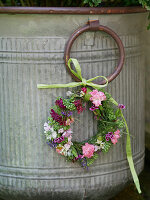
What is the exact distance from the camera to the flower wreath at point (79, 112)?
158 centimetres

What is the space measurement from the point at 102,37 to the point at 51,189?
2.36 feet

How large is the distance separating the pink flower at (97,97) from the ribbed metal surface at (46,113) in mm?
105

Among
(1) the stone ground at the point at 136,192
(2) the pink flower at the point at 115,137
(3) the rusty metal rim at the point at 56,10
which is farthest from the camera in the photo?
(1) the stone ground at the point at 136,192

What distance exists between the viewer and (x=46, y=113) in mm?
1633

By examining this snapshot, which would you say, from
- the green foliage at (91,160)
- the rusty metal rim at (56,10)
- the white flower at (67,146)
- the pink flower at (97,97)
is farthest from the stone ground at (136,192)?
the rusty metal rim at (56,10)

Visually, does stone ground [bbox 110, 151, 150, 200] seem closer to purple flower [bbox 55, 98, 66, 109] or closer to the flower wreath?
the flower wreath

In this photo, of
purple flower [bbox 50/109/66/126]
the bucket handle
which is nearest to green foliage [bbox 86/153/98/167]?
purple flower [bbox 50/109/66/126]

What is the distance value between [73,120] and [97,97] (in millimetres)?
152

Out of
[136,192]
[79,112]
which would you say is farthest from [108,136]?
[136,192]

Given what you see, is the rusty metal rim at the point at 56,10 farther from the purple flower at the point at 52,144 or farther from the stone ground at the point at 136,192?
the stone ground at the point at 136,192

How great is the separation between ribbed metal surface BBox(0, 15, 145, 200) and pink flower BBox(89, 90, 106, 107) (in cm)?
10

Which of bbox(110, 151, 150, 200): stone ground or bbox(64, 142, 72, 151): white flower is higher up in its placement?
bbox(64, 142, 72, 151): white flower

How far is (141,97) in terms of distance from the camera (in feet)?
6.22

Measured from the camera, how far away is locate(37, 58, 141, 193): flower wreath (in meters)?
1.58
